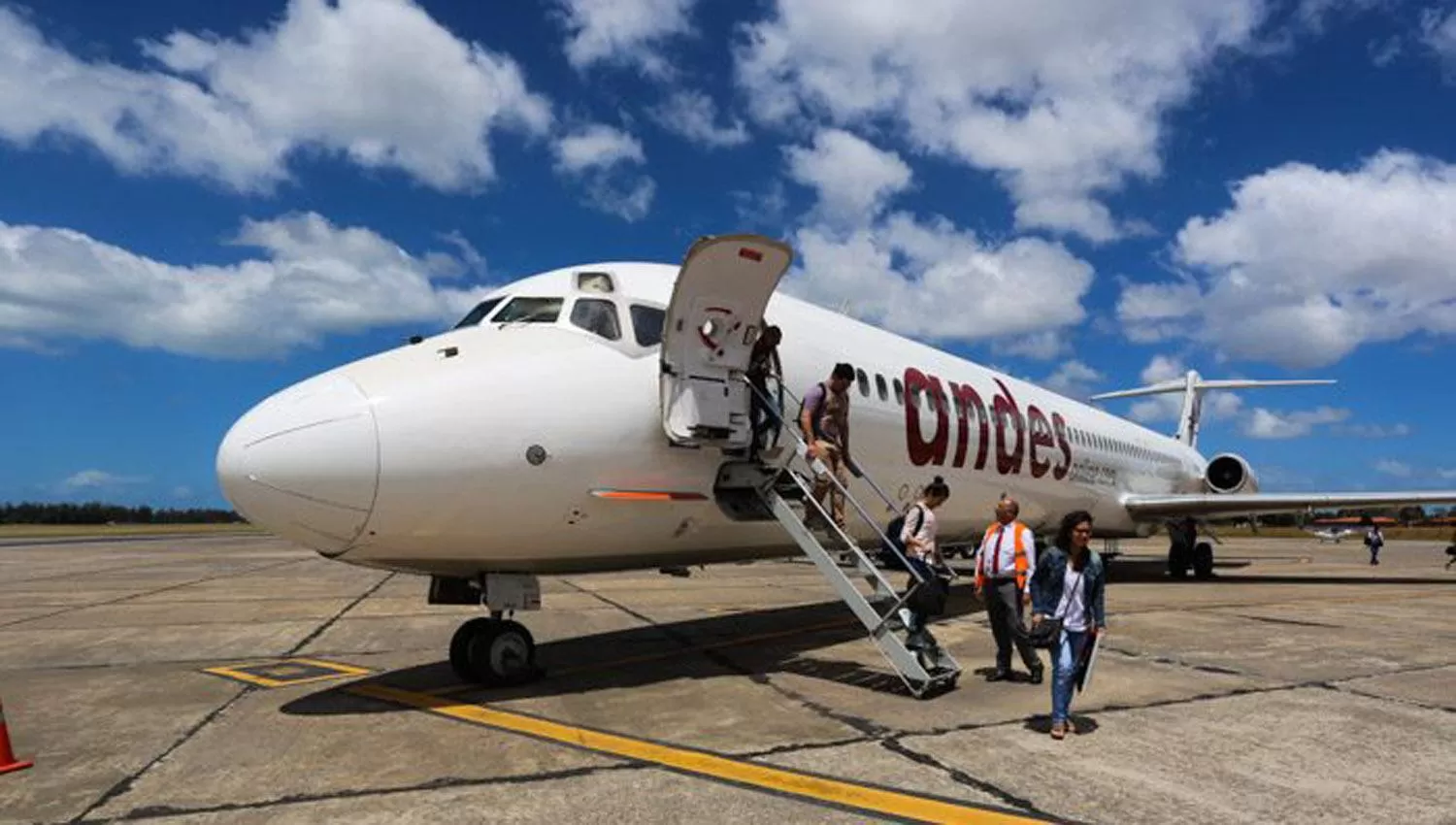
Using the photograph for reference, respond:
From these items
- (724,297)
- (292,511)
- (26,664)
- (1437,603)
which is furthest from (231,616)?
(1437,603)

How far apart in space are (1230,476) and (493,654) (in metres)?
23.5

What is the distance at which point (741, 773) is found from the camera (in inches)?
199

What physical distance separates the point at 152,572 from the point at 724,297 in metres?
22.6

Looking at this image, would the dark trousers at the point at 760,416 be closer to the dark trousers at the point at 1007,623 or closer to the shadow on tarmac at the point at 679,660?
the shadow on tarmac at the point at 679,660

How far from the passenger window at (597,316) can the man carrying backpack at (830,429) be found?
2.05 metres

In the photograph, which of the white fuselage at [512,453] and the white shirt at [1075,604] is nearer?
the white shirt at [1075,604]

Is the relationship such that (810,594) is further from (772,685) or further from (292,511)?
(292,511)

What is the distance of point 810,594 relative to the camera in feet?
53.5

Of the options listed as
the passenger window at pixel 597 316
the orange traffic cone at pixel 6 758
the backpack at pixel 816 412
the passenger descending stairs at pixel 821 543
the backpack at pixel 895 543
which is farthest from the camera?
the backpack at pixel 816 412

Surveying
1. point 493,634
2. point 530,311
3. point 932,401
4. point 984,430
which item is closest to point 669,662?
point 493,634

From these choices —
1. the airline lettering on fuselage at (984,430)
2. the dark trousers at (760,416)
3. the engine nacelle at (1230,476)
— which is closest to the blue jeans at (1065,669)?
the dark trousers at (760,416)

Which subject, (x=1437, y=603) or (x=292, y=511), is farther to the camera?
(x=1437, y=603)

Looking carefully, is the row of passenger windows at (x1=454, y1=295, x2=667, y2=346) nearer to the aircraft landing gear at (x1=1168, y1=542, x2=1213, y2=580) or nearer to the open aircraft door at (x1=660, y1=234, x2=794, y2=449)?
the open aircraft door at (x1=660, y1=234, x2=794, y2=449)

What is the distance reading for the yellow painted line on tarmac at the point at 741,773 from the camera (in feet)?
14.3
